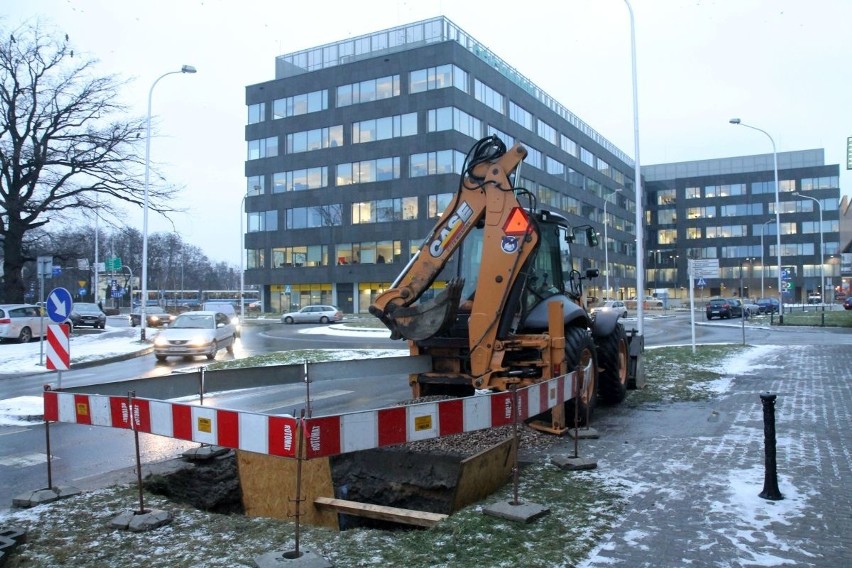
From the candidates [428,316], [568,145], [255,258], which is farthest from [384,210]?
[428,316]

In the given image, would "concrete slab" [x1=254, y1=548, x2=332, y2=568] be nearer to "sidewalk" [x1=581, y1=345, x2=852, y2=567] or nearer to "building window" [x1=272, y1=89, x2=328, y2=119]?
"sidewalk" [x1=581, y1=345, x2=852, y2=567]

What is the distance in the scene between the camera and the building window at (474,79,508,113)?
55.7 m

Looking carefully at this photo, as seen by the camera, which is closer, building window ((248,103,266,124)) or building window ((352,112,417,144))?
building window ((352,112,417,144))

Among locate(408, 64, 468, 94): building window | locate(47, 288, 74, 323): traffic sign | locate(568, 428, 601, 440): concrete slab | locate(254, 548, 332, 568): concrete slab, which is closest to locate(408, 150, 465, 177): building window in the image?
locate(408, 64, 468, 94): building window

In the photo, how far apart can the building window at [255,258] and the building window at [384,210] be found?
1151cm

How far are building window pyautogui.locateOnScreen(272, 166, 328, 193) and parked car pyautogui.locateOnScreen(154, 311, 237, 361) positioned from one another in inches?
1538

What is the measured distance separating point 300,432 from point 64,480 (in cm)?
370

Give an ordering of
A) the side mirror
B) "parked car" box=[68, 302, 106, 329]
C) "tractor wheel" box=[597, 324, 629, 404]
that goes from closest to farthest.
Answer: the side mirror < "tractor wheel" box=[597, 324, 629, 404] < "parked car" box=[68, 302, 106, 329]

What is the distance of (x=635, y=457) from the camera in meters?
6.80

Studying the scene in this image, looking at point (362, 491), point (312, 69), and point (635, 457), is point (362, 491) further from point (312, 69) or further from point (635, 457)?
point (312, 69)

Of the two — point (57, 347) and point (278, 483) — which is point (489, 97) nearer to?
point (57, 347)

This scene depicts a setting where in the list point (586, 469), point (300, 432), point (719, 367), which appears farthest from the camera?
point (719, 367)

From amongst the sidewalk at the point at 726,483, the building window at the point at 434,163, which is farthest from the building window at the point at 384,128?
the sidewalk at the point at 726,483

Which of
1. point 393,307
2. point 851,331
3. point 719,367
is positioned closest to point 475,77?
point 851,331
